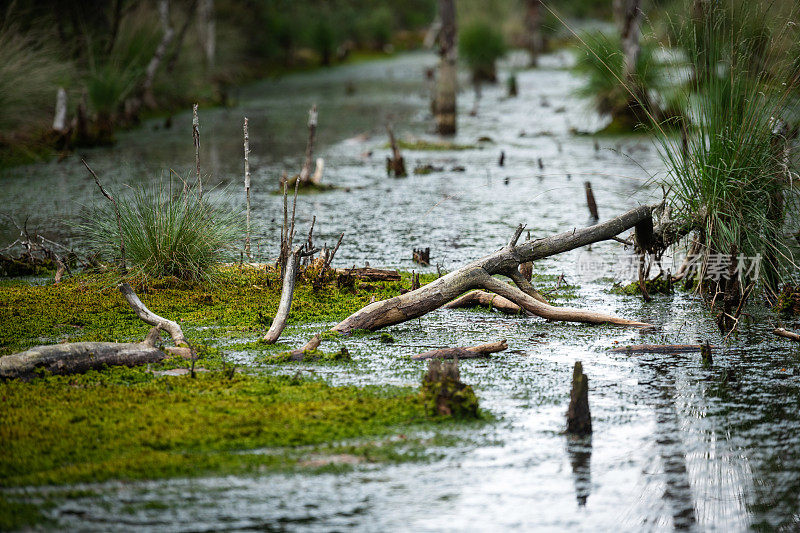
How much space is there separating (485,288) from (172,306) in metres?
2.27

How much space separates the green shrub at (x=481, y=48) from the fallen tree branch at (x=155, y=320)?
22.1 m

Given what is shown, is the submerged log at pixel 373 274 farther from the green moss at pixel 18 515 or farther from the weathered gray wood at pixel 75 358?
the green moss at pixel 18 515

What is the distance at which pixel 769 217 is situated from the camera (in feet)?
20.3

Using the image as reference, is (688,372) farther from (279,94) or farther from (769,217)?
(279,94)

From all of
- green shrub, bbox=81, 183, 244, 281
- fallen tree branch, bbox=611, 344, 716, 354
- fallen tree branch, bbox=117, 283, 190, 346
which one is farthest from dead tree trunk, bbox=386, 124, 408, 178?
fallen tree branch, bbox=611, 344, 716, 354

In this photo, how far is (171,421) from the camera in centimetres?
426

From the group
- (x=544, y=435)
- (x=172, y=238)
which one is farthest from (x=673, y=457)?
(x=172, y=238)

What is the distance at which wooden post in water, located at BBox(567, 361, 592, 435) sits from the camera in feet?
13.6

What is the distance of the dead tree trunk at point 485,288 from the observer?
5.81 metres

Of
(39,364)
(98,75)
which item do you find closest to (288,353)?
(39,364)

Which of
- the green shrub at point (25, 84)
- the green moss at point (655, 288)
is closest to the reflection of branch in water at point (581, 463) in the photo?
the green moss at point (655, 288)

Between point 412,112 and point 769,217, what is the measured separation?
15911mm

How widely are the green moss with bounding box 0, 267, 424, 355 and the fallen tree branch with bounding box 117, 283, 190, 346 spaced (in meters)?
0.17

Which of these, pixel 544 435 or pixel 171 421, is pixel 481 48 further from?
pixel 171 421
